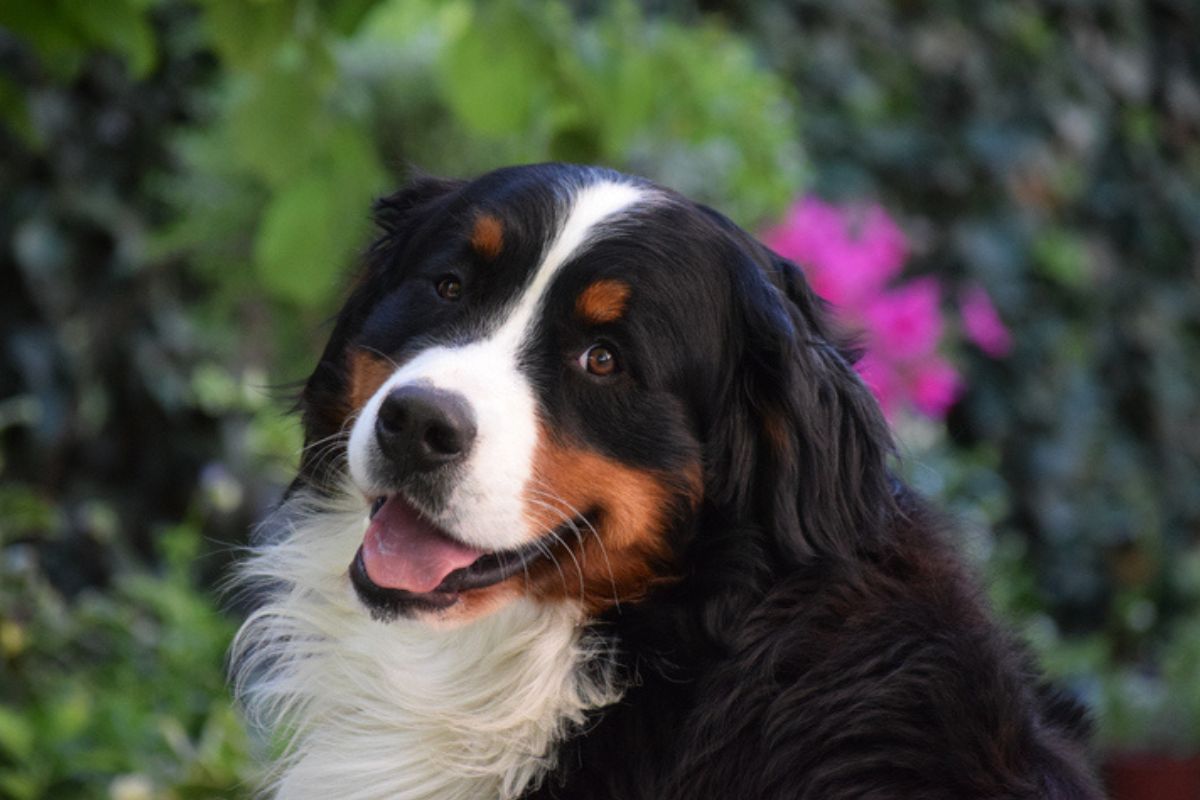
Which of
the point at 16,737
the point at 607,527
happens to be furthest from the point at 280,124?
the point at 16,737

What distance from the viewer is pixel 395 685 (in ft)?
8.68

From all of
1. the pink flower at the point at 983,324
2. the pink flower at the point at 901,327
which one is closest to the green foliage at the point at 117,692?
the pink flower at the point at 901,327

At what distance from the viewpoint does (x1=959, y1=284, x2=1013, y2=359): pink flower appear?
6582 mm

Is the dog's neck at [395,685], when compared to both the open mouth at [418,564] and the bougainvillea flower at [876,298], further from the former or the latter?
the bougainvillea flower at [876,298]

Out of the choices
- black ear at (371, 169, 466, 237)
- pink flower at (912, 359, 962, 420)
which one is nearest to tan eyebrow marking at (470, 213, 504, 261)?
black ear at (371, 169, 466, 237)

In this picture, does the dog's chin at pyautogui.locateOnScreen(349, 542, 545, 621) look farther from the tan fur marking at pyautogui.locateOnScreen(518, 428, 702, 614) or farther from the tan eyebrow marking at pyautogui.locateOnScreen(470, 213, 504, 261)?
the tan eyebrow marking at pyautogui.locateOnScreen(470, 213, 504, 261)

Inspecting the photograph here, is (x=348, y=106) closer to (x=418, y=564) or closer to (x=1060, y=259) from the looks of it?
(x=418, y=564)

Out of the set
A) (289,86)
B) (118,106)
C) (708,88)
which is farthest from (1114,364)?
(289,86)

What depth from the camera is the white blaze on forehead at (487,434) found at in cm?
242

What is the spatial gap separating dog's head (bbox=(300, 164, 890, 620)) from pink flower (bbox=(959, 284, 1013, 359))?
158 inches

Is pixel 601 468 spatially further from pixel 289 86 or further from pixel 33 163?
pixel 33 163

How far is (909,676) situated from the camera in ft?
7.89

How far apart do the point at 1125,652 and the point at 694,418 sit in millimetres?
5147

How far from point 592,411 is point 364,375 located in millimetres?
435
